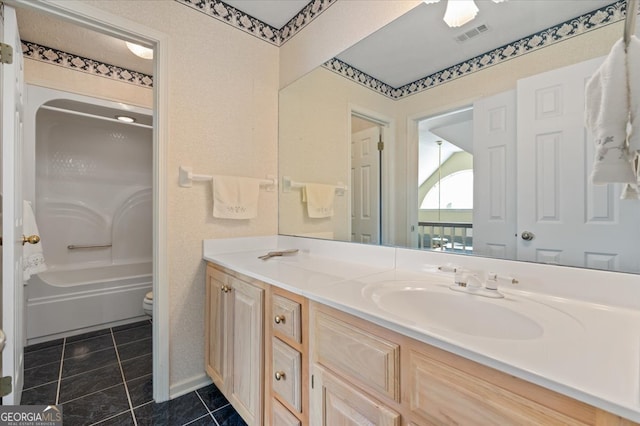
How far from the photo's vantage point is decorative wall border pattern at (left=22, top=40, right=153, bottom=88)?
2109mm

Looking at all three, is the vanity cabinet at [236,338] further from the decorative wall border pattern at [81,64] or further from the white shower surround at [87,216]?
the decorative wall border pattern at [81,64]

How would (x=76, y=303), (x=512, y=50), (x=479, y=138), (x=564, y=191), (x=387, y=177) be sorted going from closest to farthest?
(x=564, y=191)
(x=512, y=50)
(x=479, y=138)
(x=387, y=177)
(x=76, y=303)

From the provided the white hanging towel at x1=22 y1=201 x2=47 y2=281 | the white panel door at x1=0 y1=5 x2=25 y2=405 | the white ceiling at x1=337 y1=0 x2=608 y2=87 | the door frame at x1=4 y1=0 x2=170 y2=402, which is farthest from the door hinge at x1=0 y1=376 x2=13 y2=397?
the white ceiling at x1=337 y1=0 x2=608 y2=87

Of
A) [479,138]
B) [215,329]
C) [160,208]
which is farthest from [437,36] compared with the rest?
[215,329]

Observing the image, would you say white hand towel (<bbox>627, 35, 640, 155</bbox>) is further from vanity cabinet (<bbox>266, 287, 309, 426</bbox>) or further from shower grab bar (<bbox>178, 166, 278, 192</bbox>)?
shower grab bar (<bbox>178, 166, 278, 192</bbox>)

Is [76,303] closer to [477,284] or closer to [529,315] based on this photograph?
[477,284]

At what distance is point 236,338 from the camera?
131 cm

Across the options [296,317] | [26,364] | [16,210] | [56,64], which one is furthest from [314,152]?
[26,364]

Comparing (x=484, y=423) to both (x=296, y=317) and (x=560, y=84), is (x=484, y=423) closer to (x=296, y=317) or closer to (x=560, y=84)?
(x=296, y=317)

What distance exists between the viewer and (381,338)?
0.72 m

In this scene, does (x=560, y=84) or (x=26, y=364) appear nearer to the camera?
(x=560, y=84)

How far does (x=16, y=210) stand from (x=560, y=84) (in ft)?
7.41

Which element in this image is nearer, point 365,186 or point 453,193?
point 453,193

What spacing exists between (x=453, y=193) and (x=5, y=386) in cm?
211
